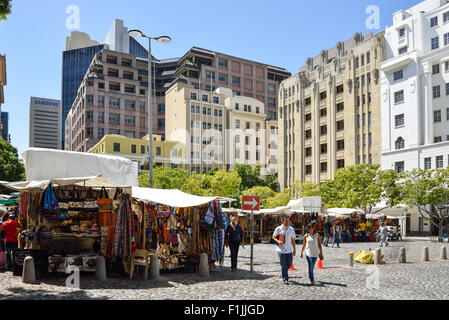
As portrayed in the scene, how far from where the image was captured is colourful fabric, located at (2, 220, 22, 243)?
1360cm

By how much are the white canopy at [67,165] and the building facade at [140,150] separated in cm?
5293

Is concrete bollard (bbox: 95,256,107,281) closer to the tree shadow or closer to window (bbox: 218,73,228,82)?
the tree shadow

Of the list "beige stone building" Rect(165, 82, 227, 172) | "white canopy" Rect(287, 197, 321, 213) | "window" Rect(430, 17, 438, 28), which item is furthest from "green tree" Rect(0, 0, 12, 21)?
"beige stone building" Rect(165, 82, 227, 172)

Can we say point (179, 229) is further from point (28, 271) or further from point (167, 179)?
point (167, 179)

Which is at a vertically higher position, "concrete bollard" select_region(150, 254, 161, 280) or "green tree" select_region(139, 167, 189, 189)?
"green tree" select_region(139, 167, 189, 189)

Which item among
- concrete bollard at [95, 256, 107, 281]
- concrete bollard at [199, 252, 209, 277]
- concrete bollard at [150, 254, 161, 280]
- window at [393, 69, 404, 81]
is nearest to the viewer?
concrete bollard at [95, 256, 107, 281]

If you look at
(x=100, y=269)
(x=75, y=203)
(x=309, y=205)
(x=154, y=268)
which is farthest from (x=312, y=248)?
(x=309, y=205)

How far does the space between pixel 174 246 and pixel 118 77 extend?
84582mm

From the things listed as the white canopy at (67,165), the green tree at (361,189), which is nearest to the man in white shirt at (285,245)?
the white canopy at (67,165)

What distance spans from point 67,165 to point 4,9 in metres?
6.00

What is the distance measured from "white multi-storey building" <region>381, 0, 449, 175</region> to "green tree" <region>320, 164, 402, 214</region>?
25.6 feet

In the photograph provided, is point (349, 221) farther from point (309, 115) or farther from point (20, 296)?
point (309, 115)

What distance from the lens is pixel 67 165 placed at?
15.8m

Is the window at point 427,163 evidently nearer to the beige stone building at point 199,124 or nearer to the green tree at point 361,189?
the green tree at point 361,189
